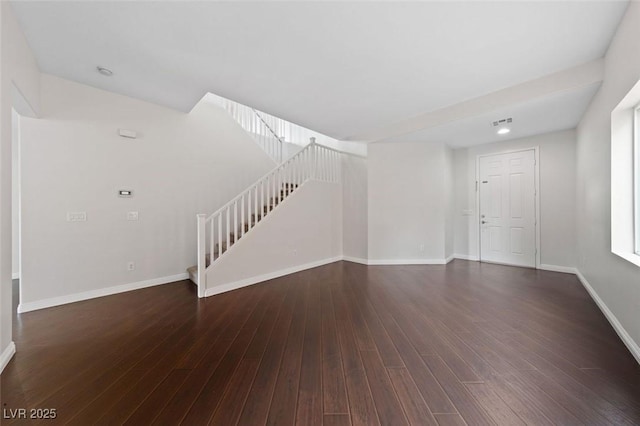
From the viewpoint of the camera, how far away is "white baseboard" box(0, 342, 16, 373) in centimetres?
184

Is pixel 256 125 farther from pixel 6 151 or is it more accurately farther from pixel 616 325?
pixel 616 325

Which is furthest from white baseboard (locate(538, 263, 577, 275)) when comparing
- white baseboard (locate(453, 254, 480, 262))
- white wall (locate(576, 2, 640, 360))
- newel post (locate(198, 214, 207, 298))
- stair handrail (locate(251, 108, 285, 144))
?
stair handrail (locate(251, 108, 285, 144))

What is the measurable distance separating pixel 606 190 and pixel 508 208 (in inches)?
99.7

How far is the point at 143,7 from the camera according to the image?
76.6 inches

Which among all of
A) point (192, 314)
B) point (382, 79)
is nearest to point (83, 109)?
point (192, 314)

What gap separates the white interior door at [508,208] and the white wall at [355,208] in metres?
2.59

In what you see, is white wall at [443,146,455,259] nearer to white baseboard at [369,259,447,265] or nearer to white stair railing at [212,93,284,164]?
→ white baseboard at [369,259,447,265]

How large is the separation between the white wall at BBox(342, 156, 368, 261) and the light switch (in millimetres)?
4532

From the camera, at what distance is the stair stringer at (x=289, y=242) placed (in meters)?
3.70

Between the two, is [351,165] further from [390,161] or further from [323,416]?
[323,416]

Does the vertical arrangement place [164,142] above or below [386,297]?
above

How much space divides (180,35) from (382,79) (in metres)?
2.20

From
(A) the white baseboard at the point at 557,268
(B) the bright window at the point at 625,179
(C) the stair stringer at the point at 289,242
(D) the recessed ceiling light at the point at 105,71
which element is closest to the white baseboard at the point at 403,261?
(C) the stair stringer at the point at 289,242

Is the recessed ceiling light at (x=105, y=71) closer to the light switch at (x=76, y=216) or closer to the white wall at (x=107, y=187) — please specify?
the white wall at (x=107, y=187)
